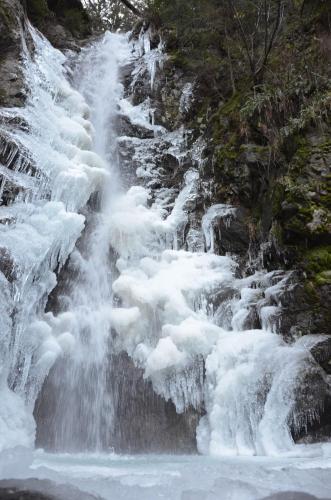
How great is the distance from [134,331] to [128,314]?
268 millimetres

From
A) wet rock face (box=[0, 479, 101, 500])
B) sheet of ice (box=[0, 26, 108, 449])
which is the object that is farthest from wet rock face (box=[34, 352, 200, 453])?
wet rock face (box=[0, 479, 101, 500])

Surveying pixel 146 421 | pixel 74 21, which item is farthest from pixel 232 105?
pixel 74 21

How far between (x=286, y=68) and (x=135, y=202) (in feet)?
13.9

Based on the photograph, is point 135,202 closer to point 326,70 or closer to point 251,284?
point 251,284

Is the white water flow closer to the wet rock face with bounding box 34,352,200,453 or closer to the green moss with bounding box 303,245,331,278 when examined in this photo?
the wet rock face with bounding box 34,352,200,453

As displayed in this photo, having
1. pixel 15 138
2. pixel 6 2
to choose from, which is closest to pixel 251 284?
pixel 15 138

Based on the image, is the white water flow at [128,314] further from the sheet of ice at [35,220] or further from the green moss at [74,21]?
the green moss at [74,21]

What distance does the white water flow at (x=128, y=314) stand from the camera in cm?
504

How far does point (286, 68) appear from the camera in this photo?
8.71m

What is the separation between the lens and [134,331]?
241 inches

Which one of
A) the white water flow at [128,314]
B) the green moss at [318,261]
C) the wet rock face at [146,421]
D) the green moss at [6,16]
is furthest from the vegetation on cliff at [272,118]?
the green moss at [6,16]

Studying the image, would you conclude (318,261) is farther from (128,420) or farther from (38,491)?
(38,491)

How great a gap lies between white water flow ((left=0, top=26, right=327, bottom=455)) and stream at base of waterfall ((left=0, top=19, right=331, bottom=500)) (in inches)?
0.7

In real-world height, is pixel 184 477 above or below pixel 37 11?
below
